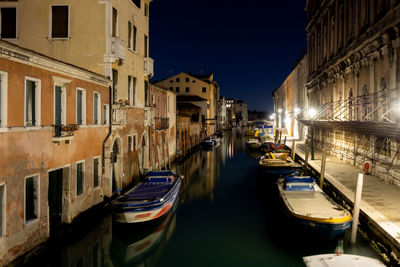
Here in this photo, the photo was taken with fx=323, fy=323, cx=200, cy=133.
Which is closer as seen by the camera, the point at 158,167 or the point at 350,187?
the point at 350,187

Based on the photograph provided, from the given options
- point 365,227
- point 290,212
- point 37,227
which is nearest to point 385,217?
point 365,227

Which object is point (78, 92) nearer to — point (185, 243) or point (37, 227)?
point (37, 227)

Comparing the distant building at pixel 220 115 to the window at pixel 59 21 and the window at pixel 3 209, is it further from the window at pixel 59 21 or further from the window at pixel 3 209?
the window at pixel 3 209

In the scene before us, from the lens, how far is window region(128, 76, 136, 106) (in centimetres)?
1434

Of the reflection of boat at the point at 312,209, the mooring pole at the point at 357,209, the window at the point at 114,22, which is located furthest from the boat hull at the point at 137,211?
the window at the point at 114,22

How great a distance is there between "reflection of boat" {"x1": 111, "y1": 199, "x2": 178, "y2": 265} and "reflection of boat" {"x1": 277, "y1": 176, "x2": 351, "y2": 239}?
160 inches

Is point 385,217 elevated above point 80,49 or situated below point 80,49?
below

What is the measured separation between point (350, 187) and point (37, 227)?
1035cm

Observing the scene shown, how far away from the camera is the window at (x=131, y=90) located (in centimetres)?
1434

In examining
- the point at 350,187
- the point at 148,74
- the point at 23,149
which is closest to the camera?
the point at 23,149

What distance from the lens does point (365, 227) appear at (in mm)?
8734

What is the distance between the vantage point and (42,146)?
785cm

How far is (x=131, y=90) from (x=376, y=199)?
1043 cm

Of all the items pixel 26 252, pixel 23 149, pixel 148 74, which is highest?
pixel 148 74
